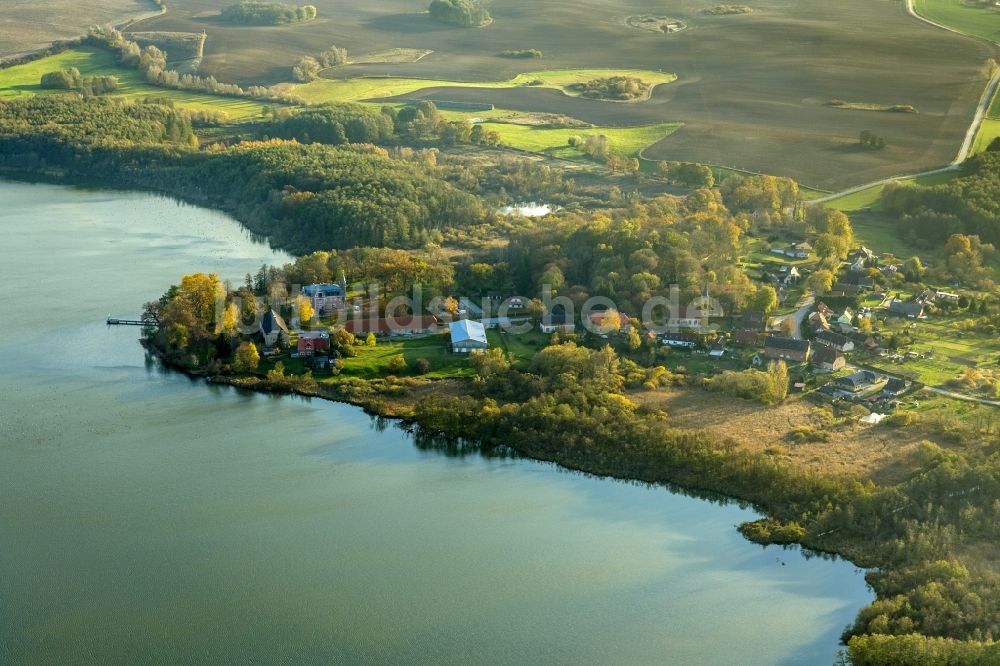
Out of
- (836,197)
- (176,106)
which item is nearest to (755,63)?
(836,197)

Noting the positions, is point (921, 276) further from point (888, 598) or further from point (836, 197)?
point (888, 598)

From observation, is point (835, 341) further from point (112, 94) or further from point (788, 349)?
point (112, 94)

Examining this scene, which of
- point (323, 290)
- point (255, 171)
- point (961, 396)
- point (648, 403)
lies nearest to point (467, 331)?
point (323, 290)

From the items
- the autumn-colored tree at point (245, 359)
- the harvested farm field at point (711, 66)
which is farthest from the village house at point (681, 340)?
the harvested farm field at point (711, 66)

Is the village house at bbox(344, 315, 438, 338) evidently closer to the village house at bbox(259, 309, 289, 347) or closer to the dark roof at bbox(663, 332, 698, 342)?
the village house at bbox(259, 309, 289, 347)

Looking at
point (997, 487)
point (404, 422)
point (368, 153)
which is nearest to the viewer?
point (997, 487)

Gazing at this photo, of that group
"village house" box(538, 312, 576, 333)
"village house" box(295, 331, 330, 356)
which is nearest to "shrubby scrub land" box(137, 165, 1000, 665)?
"village house" box(295, 331, 330, 356)
